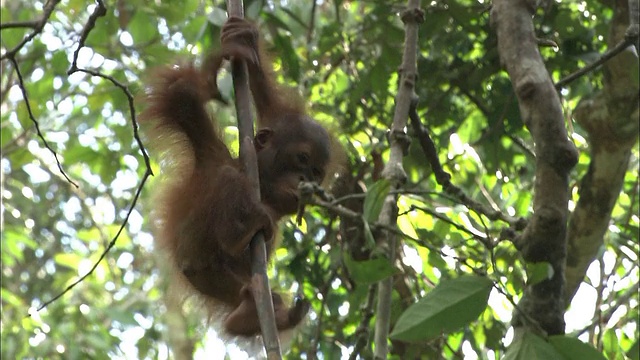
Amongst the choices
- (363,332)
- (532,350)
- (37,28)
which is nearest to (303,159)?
(363,332)

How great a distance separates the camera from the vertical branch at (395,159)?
2227mm

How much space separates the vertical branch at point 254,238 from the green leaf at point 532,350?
1.43 feet

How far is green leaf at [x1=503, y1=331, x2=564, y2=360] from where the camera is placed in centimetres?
168

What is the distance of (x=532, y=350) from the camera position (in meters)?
1.69

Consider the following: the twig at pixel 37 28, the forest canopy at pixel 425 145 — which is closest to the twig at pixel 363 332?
the forest canopy at pixel 425 145

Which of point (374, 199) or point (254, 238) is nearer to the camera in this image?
point (374, 199)

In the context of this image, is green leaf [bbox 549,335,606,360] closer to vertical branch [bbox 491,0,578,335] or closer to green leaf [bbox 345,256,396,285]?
vertical branch [bbox 491,0,578,335]

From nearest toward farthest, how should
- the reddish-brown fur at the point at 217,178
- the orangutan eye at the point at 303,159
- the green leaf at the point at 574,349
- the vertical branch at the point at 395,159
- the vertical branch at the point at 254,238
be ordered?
the green leaf at the point at 574,349 < the vertical branch at the point at 254,238 < the vertical branch at the point at 395,159 < the reddish-brown fur at the point at 217,178 < the orangutan eye at the point at 303,159

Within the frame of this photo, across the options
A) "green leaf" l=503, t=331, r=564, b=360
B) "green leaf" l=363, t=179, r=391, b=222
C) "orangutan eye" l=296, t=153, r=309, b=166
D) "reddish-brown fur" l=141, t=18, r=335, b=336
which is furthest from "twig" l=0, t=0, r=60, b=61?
"green leaf" l=503, t=331, r=564, b=360

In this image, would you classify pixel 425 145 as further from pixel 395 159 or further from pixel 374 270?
pixel 374 270

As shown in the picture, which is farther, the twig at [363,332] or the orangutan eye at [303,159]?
the orangutan eye at [303,159]

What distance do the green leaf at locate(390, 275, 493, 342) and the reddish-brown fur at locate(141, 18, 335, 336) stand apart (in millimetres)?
906

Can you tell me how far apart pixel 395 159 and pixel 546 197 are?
40 centimetres

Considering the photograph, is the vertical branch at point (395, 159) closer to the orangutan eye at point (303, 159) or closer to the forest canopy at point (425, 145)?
the forest canopy at point (425, 145)
